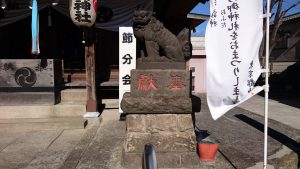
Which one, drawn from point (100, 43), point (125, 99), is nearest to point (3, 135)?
point (125, 99)

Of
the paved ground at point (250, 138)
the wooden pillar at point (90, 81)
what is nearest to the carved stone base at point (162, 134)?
the paved ground at point (250, 138)

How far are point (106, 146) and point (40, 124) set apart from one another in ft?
8.75

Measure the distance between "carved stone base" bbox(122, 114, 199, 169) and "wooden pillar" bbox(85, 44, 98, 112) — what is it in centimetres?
412

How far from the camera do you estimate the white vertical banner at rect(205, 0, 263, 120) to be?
3.86m

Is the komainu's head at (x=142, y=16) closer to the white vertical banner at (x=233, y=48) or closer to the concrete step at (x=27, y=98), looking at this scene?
the white vertical banner at (x=233, y=48)

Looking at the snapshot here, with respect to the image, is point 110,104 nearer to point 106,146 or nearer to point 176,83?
point 106,146

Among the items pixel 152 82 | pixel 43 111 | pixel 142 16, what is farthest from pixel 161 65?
pixel 43 111

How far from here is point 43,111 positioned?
8.60m

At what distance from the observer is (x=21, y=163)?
5.11 m

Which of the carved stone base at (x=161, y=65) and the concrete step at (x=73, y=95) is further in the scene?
the concrete step at (x=73, y=95)

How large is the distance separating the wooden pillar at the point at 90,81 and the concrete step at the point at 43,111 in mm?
307

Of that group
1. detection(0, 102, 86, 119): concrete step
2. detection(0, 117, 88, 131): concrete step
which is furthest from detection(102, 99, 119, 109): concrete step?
detection(0, 117, 88, 131): concrete step

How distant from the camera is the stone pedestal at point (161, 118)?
4.77m

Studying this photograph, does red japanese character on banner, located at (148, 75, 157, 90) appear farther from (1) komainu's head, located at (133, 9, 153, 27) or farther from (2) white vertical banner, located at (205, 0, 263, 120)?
(2) white vertical banner, located at (205, 0, 263, 120)
